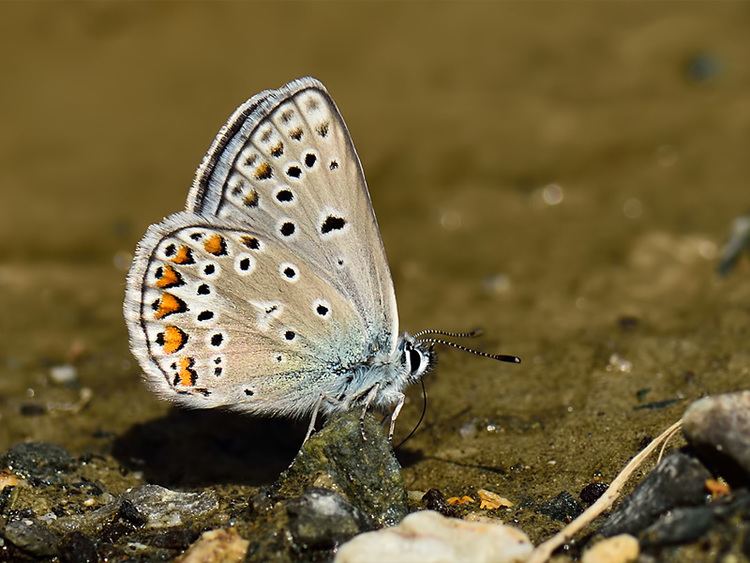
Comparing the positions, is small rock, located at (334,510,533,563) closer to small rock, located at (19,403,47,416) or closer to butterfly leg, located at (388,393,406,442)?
butterfly leg, located at (388,393,406,442)

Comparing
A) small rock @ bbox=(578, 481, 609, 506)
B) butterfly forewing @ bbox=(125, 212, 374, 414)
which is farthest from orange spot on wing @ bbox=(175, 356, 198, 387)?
small rock @ bbox=(578, 481, 609, 506)

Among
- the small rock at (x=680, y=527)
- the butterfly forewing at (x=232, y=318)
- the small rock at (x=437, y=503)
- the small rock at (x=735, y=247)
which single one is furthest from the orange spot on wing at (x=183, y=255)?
the small rock at (x=735, y=247)

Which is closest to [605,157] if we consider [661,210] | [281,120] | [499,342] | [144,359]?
[661,210]

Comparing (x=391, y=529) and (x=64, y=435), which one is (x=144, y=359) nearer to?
(x=64, y=435)

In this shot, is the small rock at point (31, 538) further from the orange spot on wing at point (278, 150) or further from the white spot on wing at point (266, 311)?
the orange spot on wing at point (278, 150)

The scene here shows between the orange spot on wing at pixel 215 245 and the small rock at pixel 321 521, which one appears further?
the orange spot on wing at pixel 215 245

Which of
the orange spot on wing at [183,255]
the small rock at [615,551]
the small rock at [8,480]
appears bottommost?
the small rock at [8,480]

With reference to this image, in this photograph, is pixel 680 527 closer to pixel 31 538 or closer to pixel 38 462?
pixel 31 538
